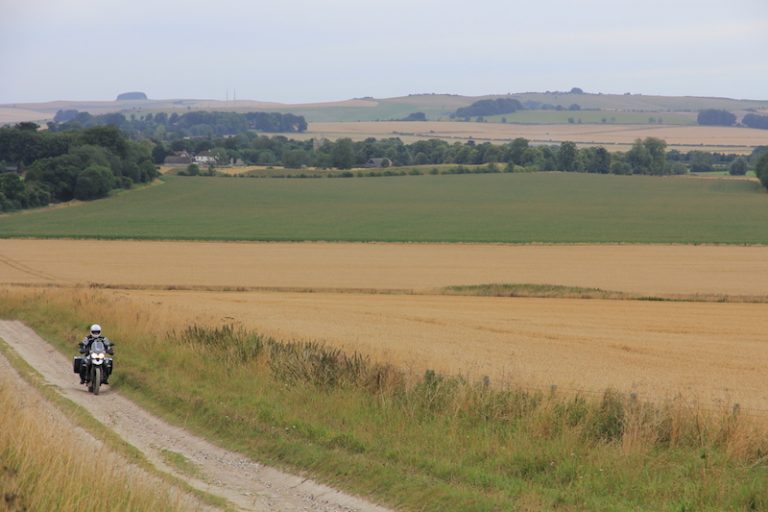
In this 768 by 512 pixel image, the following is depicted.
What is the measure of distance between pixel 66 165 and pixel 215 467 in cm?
8871

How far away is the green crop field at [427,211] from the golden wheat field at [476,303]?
254 inches

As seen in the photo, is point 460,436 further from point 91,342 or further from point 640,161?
point 640,161

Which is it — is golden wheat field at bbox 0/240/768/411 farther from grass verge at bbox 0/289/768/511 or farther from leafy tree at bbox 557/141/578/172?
leafy tree at bbox 557/141/578/172

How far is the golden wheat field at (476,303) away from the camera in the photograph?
2275 cm

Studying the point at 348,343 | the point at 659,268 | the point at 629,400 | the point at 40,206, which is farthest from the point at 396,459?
the point at 40,206

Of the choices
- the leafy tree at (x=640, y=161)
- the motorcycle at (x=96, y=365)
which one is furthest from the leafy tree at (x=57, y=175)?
the leafy tree at (x=640, y=161)

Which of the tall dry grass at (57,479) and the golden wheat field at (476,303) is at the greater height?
the tall dry grass at (57,479)

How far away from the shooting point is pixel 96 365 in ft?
62.3

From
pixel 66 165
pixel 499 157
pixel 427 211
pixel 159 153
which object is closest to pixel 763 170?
pixel 427 211

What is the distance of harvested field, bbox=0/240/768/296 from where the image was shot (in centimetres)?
4610

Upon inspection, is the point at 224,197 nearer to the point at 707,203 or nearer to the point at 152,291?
the point at 707,203

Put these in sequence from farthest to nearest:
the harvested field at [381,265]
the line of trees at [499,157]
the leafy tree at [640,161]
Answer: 1. the leafy tree at [640,161]
2. the line of trees at [499,157]
3. the harvested field at [381,265]

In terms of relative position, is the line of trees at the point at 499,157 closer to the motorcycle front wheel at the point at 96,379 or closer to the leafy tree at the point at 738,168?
the leafy tree at the point at 738,168

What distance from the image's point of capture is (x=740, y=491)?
11.0 meters
